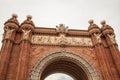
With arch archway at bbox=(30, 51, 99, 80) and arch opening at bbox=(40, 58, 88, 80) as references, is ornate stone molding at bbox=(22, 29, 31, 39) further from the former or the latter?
arch opening at bbox=(40, 58, 88, 80)

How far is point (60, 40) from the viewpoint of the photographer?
45.1 ft

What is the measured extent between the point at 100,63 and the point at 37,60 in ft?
18.1

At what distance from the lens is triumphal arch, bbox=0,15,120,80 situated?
1152cm

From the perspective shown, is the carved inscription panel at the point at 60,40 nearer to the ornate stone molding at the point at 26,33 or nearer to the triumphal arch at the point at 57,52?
the triumphal arch at the point at 57,52

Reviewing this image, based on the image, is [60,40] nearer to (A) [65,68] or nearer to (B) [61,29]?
(B) [61,29]

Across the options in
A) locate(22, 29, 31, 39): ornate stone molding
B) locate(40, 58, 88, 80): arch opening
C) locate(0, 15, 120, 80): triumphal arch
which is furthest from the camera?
locate(40, 58, 88, 80): arch opening

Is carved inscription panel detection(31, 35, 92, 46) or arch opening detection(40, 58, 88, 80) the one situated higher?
carved inscription panel detection(31, 35, 92, 46)

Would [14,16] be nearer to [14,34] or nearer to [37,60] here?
[14,34]

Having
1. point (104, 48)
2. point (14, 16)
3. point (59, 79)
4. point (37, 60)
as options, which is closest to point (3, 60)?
point (37, 60)

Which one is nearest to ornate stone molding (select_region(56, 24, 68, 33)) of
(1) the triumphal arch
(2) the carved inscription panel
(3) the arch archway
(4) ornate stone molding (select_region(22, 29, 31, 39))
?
(1) the triumphal arch

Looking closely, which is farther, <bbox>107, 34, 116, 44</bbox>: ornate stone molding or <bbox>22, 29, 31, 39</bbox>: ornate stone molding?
<bbox>107, 34, 116, 44</bbox>: ornate stone molding

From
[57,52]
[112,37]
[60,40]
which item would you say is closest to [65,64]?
[57,52]

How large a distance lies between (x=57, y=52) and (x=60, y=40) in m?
1.41

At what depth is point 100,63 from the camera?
12.4 meters
